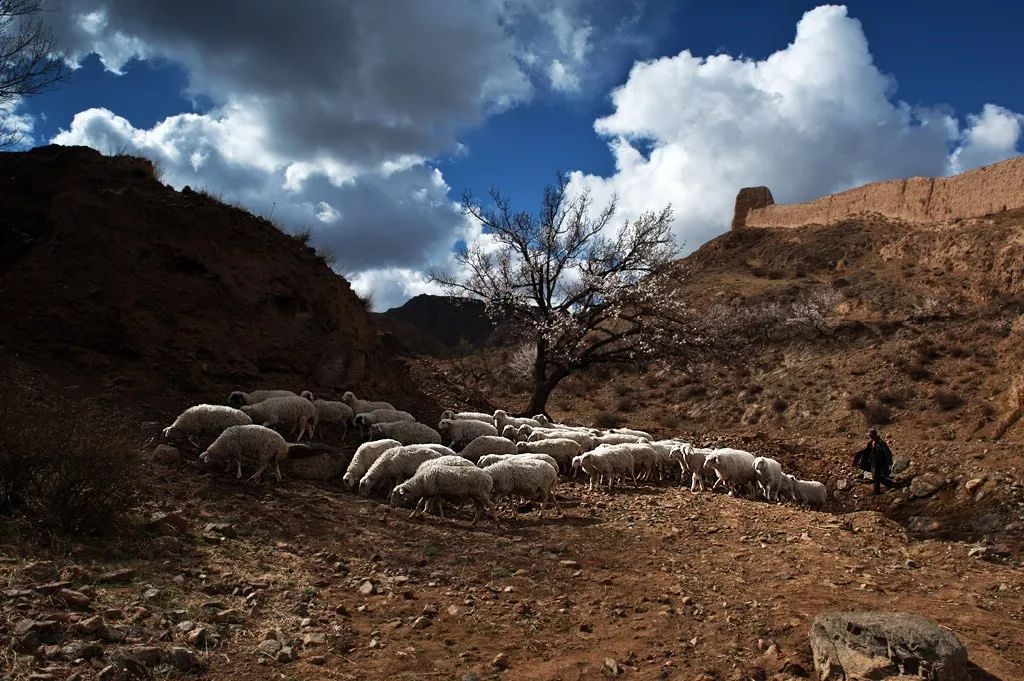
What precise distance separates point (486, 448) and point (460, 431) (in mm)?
1659

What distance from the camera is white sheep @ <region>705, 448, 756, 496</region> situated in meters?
12.3

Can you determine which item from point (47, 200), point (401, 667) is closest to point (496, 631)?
point (401, 667)

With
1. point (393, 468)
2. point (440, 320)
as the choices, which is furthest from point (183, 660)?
point (440, 320)

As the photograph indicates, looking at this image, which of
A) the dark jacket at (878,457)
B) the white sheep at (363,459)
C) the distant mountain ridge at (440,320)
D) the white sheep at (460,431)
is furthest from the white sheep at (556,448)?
the distant mountain ridge at (440,320)

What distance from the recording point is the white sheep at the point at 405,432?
11422 mm

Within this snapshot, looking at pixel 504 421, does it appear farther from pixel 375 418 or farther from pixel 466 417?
pixel 375 418

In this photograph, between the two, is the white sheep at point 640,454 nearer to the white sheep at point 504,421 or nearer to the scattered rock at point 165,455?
the white sheep at point 504,421

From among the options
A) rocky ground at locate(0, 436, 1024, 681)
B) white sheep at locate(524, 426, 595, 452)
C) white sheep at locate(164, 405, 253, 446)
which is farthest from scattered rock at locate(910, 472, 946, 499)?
white sheep at locate(164, 405, 253, 446)

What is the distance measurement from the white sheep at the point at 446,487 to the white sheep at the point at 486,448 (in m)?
2.58

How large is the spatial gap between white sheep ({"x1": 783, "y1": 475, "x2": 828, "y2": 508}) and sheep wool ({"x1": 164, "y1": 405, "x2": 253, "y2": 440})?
9992 millimetres

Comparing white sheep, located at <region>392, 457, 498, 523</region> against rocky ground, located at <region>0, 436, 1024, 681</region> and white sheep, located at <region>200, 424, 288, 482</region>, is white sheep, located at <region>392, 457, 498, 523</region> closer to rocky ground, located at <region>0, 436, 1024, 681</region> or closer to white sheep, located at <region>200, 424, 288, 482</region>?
rocky ground, located at <region>0, 436, 1024, 681</region>

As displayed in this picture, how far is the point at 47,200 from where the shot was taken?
1490cm

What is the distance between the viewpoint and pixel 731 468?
12.3 m

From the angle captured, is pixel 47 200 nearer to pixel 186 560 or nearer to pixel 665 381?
pixel 186 560
